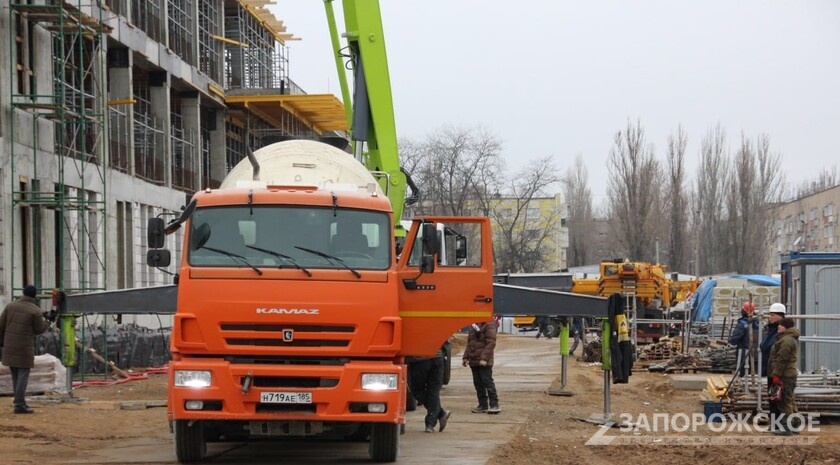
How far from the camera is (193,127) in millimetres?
41000

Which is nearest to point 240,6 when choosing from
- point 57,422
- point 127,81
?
point 127,81

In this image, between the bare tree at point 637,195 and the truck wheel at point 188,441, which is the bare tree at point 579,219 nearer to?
the bare tree at point 637,195

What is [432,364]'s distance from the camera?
50.4 ft

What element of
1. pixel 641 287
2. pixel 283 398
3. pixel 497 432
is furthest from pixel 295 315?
pixel 641 287

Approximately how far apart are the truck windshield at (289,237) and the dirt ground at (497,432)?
250 centimetres

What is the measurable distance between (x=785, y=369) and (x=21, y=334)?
11532 mm

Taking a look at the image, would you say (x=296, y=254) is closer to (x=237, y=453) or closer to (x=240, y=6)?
(x=237, y=453)

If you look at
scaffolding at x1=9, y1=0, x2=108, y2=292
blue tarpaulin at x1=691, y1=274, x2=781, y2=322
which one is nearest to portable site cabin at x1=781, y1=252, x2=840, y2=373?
scaffolding at x1=9, y1=0, x2=108, y2=292

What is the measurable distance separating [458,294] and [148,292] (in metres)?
4.23

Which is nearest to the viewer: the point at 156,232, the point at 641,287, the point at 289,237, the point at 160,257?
the point at 289,237

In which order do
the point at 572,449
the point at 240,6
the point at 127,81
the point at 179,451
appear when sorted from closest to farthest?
the point at 179,451 → the point at 572,449 → the point at 127,81 → the point at 240,6

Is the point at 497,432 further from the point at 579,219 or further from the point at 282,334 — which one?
the point at 579,219

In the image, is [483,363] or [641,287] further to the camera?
[641,287]

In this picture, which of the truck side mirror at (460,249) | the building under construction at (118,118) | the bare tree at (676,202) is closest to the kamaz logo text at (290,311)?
the truck side mirror at (460,249)
